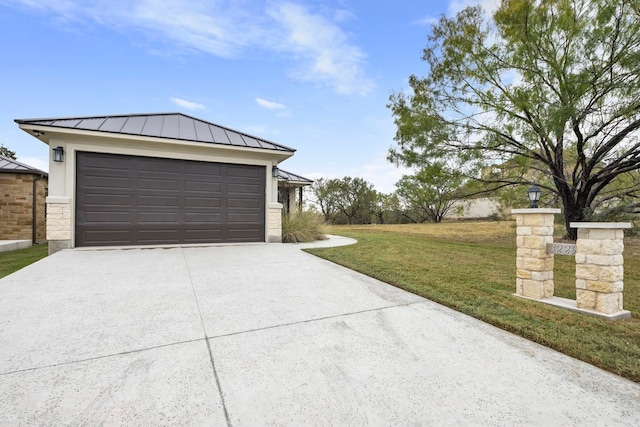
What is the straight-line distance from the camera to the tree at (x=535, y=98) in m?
6.21

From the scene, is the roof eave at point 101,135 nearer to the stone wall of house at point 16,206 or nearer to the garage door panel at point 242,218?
the garage door panel at point 242,218

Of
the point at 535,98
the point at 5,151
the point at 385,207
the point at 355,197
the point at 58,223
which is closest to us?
the point at 58,223

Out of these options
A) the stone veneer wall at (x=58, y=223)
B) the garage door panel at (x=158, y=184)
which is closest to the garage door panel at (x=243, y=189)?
the garage door panel at (x=158, y=184)

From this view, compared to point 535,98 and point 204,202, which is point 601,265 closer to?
point 535,98

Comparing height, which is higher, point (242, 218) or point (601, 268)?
point (242, 218)

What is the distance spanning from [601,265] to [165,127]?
30.5 ft

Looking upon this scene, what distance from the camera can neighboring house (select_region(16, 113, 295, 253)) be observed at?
6750mm

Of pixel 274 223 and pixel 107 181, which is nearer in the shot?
pixel 107 181

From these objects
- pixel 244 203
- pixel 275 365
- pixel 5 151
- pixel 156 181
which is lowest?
pixel 275 365

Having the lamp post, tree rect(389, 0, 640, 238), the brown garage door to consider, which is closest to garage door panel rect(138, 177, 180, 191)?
the brown garage door

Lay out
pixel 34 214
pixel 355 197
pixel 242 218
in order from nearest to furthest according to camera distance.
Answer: pixel 242 218 → pixel 34 214 → pixel 355 197

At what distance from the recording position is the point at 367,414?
4.91ft

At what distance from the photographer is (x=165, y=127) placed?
26.3ft

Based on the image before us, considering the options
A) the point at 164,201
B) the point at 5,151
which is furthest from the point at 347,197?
the point at 5,151
